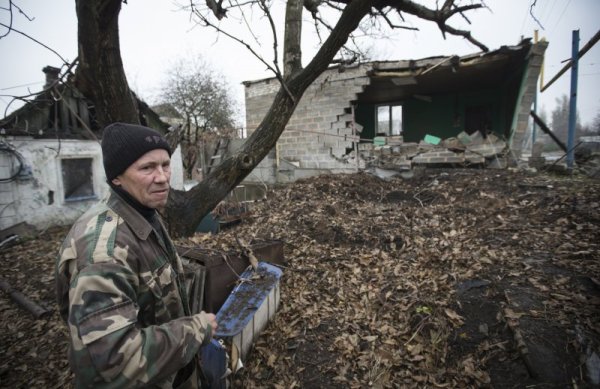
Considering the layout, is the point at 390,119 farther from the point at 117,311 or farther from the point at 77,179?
the point at 117,311

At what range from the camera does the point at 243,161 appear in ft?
13.6

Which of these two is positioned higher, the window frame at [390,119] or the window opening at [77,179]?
the window frame at [390,119]

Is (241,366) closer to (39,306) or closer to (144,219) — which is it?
(144,219)

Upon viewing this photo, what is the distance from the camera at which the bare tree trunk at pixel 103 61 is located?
9.46 ft

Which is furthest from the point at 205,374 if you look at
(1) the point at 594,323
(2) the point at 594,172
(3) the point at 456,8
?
(2) the point at 594,172

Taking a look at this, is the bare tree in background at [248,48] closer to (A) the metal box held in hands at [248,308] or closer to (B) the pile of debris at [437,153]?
(A) the metal box held in hands at [248,308]

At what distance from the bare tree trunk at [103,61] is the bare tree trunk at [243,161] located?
1.22 meters

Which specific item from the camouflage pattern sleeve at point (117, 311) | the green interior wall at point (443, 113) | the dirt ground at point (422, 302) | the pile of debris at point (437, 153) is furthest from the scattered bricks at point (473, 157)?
the camouflage pattern sleeve at point (117, 311)

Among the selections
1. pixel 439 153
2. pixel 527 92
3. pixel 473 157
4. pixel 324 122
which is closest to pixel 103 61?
pixel 324 122

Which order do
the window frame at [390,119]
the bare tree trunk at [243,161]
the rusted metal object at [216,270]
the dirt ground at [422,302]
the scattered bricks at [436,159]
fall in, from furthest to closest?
the window frame at [390,119] → the scattered bricks at [436,159] → the bare tree trunk at [243,161] → the rusted metal object at [216,270] → the dirt ground at [422,302]

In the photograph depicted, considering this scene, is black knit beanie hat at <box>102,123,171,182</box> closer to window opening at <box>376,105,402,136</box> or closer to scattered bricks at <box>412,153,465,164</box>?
scattered bricks at <box>412,153,465,164</box>

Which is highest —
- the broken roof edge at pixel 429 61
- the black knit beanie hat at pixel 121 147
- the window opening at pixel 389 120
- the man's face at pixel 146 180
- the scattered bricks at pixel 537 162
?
the broken roof edge at pixel 429 61

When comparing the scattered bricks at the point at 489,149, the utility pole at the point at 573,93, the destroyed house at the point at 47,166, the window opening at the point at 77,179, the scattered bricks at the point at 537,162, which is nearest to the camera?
the utility pole at the point at 573,93

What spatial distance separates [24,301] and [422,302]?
5.40m
